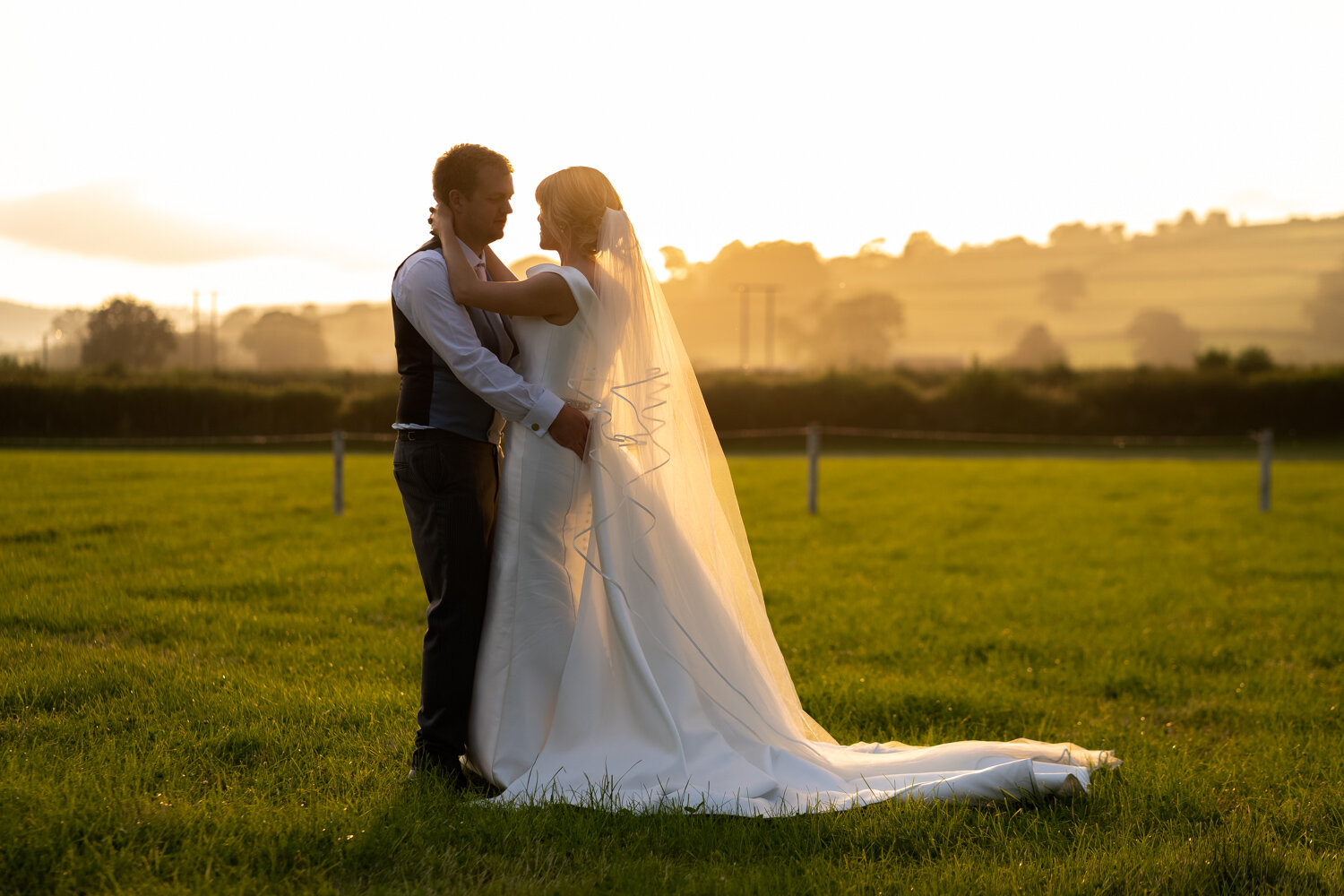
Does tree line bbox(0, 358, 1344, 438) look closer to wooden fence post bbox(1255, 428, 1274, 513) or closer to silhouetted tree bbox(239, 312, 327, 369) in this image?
silhouetted tree bbox(239, 312, 327, 369)

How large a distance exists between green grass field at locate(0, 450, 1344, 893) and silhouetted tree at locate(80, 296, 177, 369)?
717 cm

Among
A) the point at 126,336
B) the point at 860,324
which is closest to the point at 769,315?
the point at 860,324

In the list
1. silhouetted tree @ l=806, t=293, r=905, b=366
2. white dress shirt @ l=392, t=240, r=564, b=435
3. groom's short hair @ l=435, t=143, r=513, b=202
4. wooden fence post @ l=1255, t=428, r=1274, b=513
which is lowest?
wooden fence post @ l=1255, t=428, r=1274, b=513

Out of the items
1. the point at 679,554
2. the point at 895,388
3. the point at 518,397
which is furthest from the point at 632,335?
the point at 895,388

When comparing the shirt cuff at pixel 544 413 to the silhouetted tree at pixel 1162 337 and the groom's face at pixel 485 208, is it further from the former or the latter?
the silhouetted tree at pixel 1162 337

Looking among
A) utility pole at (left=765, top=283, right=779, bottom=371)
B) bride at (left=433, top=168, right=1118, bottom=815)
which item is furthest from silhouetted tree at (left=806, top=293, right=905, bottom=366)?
bride at (left=433, top=168, right=1118, bottom=815)

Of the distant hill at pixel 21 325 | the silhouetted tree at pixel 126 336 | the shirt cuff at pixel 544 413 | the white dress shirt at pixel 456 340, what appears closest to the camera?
the white dress shirt at pixel 456 340

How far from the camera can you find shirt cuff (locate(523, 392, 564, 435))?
4094 millimetres

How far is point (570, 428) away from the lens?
13.8 ft

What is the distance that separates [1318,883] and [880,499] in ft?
48.1

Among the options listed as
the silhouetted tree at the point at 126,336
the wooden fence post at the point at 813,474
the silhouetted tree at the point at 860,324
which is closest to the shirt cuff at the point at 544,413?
the wooden fence post at the point at 813,474

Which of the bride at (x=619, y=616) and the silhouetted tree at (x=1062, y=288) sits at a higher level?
the silhouetted tree at (x=1062, y=288)

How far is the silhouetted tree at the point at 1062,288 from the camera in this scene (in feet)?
232

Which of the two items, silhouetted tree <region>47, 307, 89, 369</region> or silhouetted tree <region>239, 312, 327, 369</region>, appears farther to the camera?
silhouetted tree <region>239, 312, 327, 369</region>
